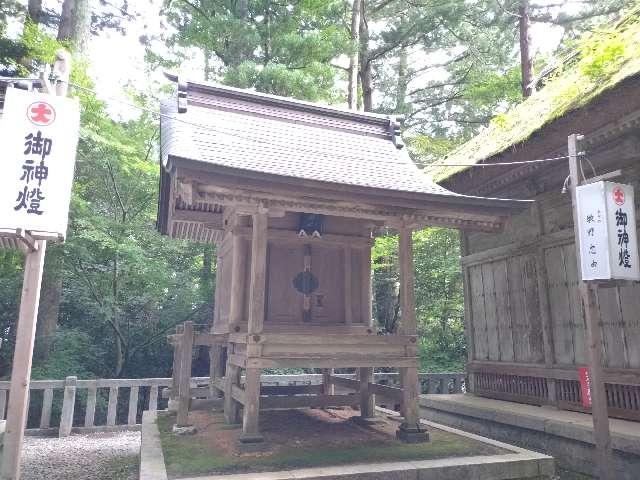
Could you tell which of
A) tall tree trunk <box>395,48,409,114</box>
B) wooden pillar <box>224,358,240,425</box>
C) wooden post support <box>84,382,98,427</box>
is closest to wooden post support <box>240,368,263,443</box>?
wooden pillar <box>224,358,240,425</box>

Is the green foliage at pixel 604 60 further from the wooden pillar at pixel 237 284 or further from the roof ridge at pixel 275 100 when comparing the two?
the wooden pillar at pixel 237 284

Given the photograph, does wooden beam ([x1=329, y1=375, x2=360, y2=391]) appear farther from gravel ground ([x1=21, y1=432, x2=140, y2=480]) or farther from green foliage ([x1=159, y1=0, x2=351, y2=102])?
green foliage ([x1=159, y1=0, x2=351, y2=102])

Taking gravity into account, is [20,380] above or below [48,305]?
below

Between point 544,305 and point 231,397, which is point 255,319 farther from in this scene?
point 544,305

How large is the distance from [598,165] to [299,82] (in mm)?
8672

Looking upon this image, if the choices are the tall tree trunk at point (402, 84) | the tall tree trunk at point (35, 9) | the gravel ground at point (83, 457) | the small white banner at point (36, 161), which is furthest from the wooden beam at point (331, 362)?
the tall tree trunk at point (35, 9)

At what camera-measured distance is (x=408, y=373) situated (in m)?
5.84

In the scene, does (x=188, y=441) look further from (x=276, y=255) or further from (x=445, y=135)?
(x=445, y=135)

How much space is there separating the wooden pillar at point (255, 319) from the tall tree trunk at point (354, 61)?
395 inches

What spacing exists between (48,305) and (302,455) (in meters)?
8.96

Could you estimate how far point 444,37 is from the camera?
17094mm

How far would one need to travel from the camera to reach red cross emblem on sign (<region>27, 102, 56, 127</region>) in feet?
13.8

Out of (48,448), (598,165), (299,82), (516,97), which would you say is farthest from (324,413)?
(516,97)

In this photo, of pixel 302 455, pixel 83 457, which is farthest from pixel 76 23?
pixel 302 455
